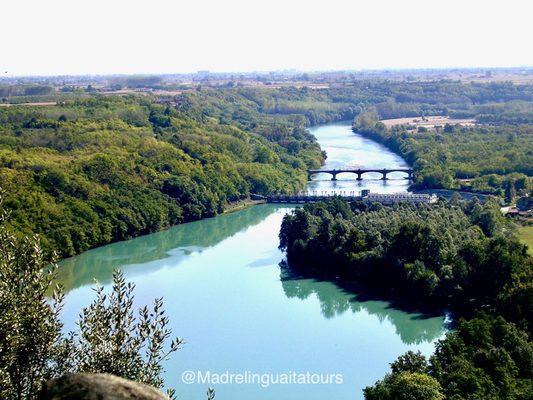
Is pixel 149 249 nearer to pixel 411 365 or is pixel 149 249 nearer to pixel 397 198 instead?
pixel 397 198

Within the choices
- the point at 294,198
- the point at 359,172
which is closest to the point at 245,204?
the point at 294,198

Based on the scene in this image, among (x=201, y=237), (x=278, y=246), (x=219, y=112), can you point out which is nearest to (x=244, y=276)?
(x=278, y=246)

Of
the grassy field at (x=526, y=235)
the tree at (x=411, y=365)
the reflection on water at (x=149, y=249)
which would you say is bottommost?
the reflection on water at (x=149, y=249)

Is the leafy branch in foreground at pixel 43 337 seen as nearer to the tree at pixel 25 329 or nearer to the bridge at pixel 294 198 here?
the tree at pixel 25 329

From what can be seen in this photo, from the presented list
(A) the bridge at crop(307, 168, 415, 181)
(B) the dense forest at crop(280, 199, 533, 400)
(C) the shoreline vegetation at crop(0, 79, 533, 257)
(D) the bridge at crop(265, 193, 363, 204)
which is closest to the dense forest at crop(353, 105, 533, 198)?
(C) the shoreline vegetation at crop(0, 79, 533, 257)

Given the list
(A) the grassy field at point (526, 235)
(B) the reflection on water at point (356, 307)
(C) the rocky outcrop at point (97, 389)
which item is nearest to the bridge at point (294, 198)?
(A) the grassy field at point (526, 235)
